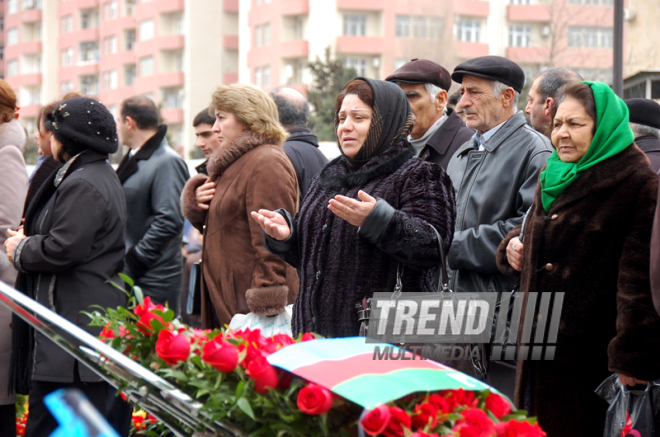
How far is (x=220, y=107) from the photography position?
4.85 meters

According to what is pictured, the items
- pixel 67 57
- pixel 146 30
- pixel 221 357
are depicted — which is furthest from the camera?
pixel 67 57

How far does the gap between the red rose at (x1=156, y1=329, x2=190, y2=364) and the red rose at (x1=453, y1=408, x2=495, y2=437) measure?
0.90 m

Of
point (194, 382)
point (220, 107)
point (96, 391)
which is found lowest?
point (96, 391)

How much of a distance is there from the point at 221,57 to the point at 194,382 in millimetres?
60237

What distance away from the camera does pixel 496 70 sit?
446 centimetres

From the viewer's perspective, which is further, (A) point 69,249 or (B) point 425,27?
(B) point 425,27

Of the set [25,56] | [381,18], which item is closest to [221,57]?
[381,18]

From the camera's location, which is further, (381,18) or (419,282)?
(381,18)

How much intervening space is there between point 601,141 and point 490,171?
2.83 ft

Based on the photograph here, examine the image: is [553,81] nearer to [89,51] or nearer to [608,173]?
[608,173]

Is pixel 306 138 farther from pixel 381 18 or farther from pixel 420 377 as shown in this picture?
pixel 381 18

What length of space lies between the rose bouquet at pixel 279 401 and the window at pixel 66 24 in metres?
72.7

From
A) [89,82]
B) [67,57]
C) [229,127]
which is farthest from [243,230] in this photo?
[67,57]

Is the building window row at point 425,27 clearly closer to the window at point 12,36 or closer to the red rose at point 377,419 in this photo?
the window at point 12,36
